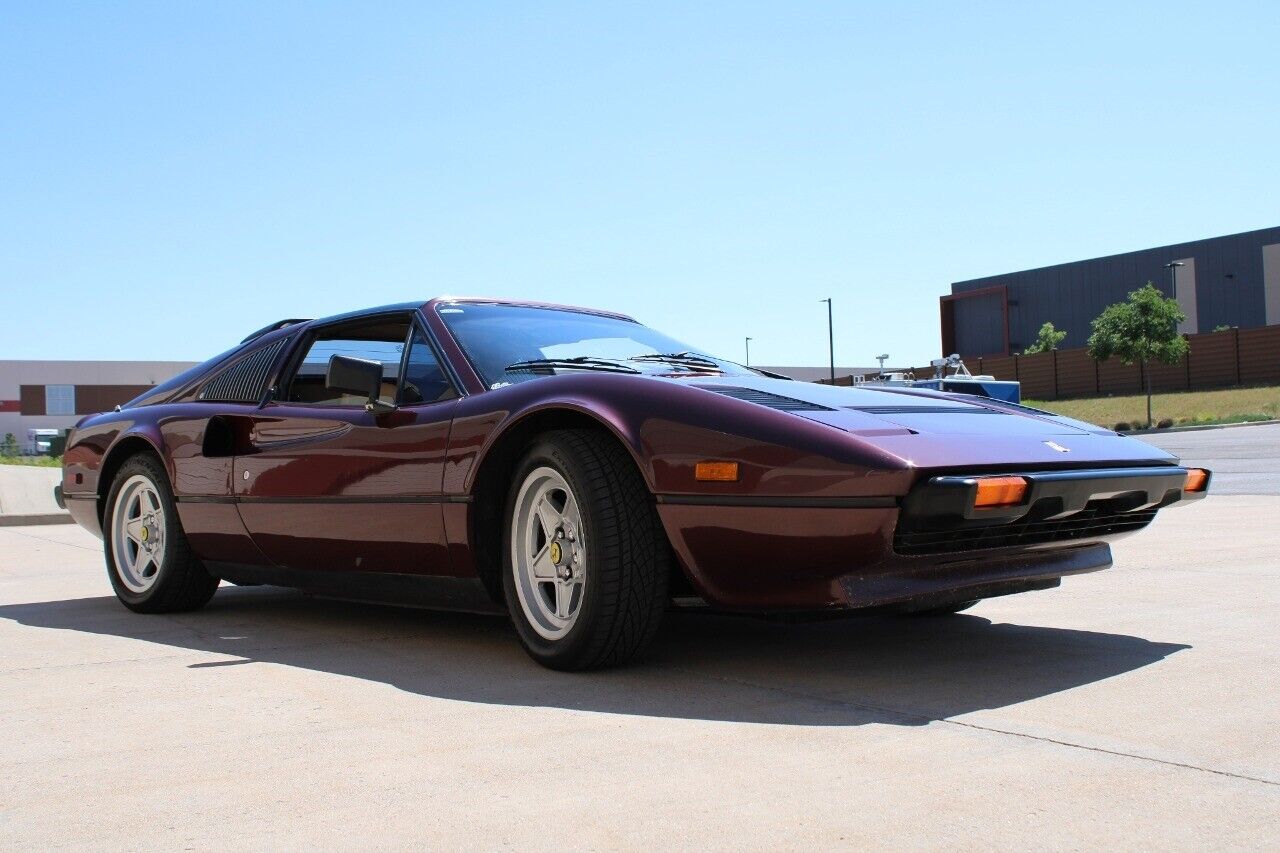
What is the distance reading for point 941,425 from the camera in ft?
10.9

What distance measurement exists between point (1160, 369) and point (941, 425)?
48262mm

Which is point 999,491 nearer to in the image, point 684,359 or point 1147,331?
point 684,359

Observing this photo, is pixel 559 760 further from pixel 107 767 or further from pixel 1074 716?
pixel 1074 716

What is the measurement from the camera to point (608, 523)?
10.7 ft

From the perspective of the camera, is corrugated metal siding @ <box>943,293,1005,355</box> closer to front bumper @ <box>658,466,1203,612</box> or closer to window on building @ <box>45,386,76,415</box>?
window on building @ <box>45,386,76,415</box>

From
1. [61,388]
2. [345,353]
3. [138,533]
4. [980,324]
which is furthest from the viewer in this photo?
[980,324]

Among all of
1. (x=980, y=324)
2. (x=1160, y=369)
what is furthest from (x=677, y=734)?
(x=980, y=324)

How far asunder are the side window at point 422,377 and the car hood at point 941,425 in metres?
0.90

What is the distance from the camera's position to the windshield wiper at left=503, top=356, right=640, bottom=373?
3871 mm

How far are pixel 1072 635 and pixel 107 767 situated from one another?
2835mm

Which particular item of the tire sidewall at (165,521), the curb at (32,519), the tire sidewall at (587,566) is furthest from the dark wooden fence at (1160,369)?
the tire sidewall at (587,566)

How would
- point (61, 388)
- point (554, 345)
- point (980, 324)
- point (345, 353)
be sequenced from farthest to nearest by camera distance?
point (980, 324)
point (61, 388)
point (345, 353)
point (554, 345)

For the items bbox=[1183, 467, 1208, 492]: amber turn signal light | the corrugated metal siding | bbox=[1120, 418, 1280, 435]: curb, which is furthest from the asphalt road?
the corrugated metal siding

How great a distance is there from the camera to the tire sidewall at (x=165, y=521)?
200 inches
